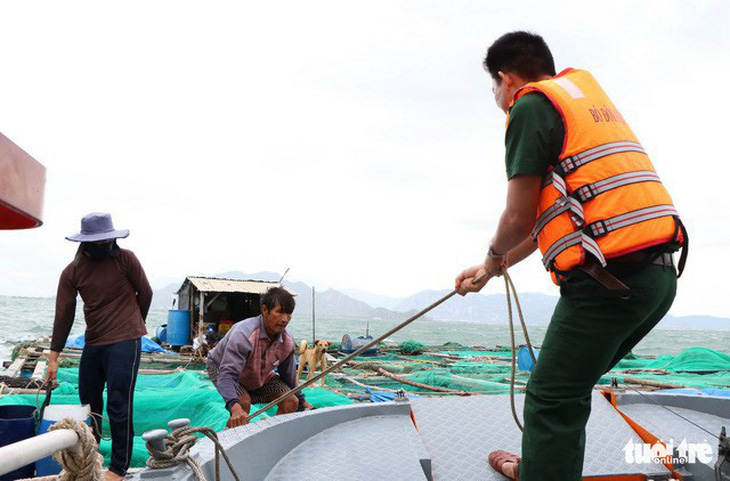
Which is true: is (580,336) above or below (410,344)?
above

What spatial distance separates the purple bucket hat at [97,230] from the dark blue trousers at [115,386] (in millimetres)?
781

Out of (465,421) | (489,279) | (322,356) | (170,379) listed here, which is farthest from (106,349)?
(322,356)

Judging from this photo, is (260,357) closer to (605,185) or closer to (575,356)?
(575,356)

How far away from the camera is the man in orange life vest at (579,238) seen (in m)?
1.57

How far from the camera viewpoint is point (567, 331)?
1.61 meters

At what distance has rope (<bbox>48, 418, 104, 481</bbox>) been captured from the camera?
1.21 m

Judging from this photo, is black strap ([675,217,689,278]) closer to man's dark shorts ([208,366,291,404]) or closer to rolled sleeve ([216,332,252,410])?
rolled sleeve ([216,332,252,410])

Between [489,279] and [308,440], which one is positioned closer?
[489,279]

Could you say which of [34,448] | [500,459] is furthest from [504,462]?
[34,448]

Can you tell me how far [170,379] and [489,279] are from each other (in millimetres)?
7214

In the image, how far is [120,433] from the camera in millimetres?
3482

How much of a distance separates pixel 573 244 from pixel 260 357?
2.86m

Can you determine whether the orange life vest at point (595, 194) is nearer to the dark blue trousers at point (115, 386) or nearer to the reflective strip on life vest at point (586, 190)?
the reflective strip on life vest at point (586, 190)

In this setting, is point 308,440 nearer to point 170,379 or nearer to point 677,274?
point 677,274
